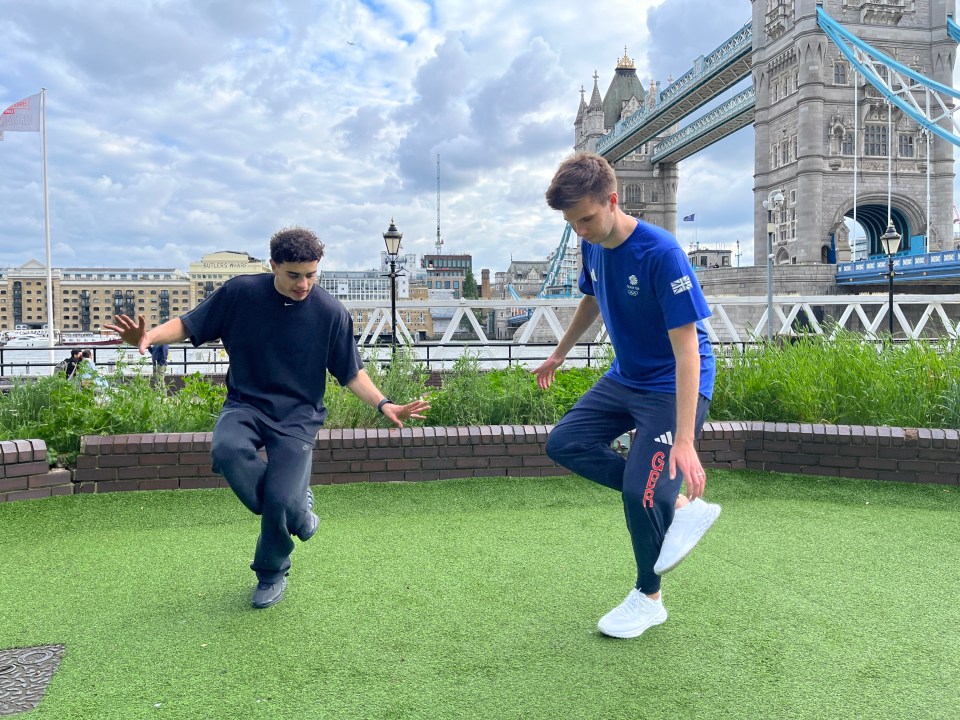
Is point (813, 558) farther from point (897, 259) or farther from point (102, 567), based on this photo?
point (897, 259)

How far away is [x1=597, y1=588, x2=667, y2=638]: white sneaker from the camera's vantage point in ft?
9.89

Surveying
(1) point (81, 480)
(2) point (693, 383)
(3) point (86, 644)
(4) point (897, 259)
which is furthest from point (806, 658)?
(4) point (897, 259)

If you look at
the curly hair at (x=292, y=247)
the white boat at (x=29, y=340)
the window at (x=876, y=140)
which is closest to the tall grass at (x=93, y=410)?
the curly hair at (x=292, y=247)

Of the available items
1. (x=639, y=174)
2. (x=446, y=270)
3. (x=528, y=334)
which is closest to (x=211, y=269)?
(x=639, y=174)

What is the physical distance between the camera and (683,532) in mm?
3016

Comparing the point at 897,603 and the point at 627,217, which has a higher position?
the point at 627,217

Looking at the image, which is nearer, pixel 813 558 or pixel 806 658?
pixel 806 658

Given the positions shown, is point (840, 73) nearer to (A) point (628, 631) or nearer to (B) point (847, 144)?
(B) point (847, 144)

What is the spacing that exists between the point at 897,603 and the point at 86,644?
354 cm

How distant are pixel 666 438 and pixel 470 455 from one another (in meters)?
2.94

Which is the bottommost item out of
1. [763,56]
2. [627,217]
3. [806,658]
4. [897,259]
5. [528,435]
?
[806,658]

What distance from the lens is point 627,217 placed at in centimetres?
312

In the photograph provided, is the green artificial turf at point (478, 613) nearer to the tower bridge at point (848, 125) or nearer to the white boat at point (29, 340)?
the white boat at point (29, 340)

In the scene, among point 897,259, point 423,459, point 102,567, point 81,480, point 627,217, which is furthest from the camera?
point 897,259
